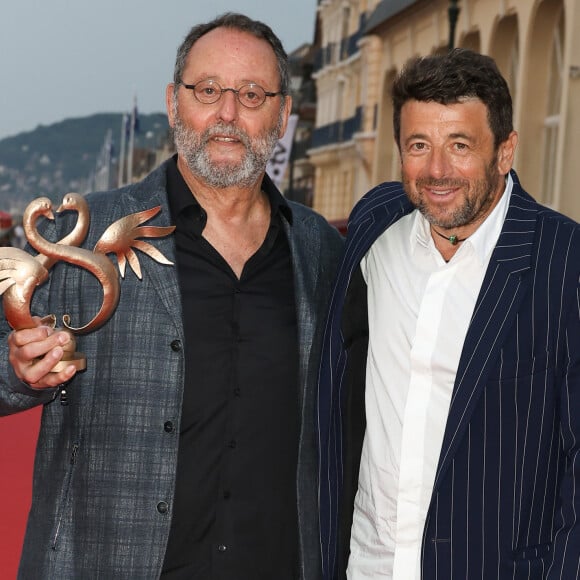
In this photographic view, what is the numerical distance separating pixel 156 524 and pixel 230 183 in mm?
1087

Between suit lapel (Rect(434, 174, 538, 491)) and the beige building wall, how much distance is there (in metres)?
1.47

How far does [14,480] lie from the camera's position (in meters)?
4.42

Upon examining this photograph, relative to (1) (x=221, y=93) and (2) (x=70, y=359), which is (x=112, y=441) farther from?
(1) (x=221, y=93)

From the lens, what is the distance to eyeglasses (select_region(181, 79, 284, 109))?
414 cm

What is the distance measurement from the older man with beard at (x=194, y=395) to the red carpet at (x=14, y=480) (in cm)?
51

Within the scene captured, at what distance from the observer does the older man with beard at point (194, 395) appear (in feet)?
12.5

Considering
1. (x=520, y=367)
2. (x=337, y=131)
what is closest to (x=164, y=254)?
(x=520, y=367)

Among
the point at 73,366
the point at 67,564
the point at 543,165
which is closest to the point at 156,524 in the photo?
the point at 67,564

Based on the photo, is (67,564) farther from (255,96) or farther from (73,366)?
(255,96)

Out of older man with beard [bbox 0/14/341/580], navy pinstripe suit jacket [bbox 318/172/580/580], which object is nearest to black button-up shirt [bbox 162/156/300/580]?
older man with beard [bbox 0/14/341/580]

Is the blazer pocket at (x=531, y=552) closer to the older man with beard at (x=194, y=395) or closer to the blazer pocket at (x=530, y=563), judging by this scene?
the blazer pocket at (x=530, y=563)

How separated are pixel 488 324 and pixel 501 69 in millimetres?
17769

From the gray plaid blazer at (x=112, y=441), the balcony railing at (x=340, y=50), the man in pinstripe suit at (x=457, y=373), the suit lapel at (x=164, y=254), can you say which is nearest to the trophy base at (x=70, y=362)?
the gray plaid blazer at (x=112, y=441)

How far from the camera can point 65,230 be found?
3910 mm
